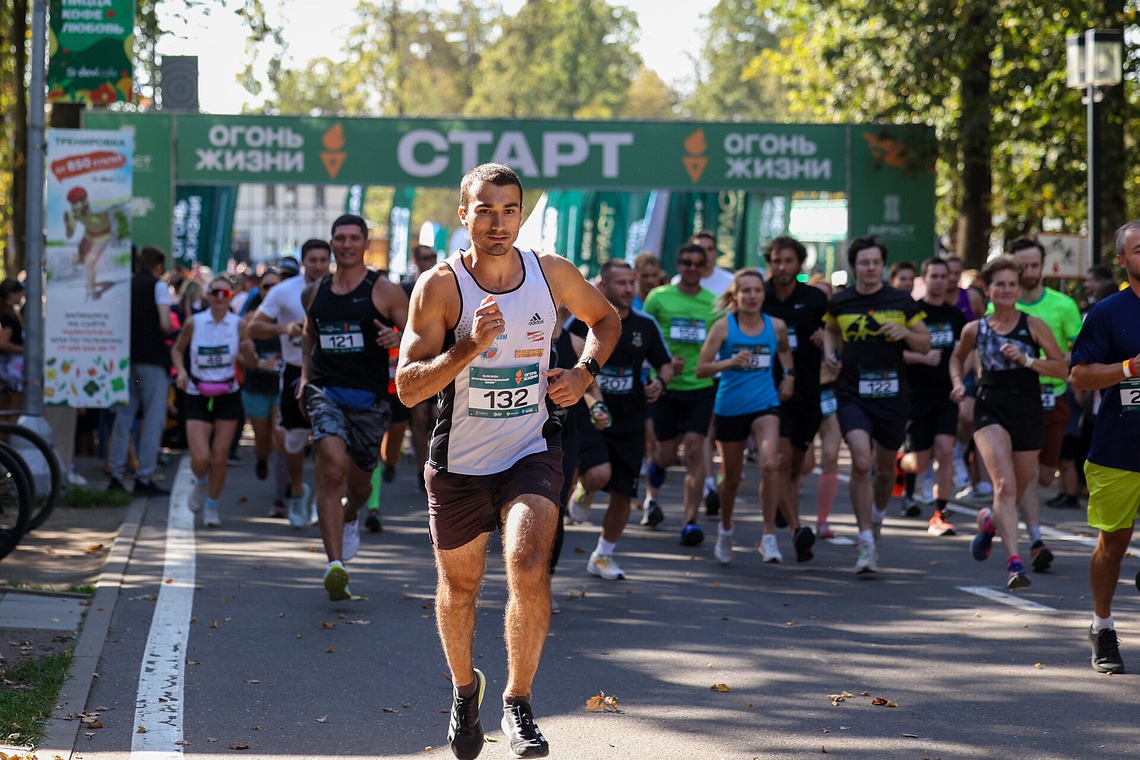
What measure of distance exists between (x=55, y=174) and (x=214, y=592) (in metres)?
5.94

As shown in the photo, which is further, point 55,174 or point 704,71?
point 704,71

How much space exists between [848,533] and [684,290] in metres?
2.33

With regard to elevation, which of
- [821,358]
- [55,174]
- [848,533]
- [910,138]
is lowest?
[848,533]

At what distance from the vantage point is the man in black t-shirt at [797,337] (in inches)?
415

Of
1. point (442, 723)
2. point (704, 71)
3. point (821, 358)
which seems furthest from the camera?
point (704, 71)

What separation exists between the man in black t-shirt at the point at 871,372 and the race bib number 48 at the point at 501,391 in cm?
480

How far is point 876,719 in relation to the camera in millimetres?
6004

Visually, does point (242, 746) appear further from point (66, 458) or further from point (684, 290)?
point (66, 458)

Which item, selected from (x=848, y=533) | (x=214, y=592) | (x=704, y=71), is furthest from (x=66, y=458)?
(x=704, y=71)

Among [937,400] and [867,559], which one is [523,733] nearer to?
[867,559]

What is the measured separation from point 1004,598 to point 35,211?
28.5 ft

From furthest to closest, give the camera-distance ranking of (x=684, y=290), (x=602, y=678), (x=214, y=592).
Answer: (x=684, y=290)
(x=214, y=592)
(x=602, y=678)

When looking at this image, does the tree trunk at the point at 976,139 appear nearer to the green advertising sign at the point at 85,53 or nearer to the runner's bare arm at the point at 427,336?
the green advertising sign at the point at 85,53

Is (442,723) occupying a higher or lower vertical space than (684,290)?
lower
